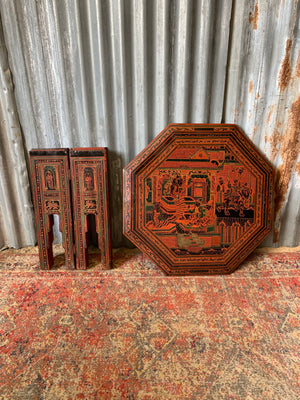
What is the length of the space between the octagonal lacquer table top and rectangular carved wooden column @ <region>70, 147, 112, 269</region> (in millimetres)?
173

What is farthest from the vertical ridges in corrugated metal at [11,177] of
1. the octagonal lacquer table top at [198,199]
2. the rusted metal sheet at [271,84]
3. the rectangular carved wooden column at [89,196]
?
the rusted metal sheet at [271,84]

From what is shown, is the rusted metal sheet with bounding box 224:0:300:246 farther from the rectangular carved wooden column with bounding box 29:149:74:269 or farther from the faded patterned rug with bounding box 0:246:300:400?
the rectangular carved wooden column with bounding box 29:149:74:269

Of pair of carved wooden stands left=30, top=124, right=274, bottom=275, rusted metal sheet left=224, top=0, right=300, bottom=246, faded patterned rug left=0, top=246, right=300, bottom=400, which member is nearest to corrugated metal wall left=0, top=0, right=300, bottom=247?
rusted metal sheet left=224, top=0, right=300, bottom=246

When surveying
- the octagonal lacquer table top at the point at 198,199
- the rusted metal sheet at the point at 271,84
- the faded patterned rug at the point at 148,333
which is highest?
the rusted metal sheet at the point at 271,84

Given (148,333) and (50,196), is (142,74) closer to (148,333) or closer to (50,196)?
(50,196)

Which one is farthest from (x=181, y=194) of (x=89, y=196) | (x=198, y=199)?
(x=89, y=196)

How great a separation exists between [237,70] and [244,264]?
4.87 feet

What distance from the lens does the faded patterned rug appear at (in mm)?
1255

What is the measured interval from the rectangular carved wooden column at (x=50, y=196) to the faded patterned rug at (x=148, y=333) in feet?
0.64

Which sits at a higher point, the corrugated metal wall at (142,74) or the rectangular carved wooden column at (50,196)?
the corrugated metal wall at (142,74)

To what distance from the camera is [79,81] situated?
1.97m

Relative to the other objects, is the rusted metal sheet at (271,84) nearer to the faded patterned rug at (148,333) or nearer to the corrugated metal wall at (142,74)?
the corrugated metal wall at (142,74)

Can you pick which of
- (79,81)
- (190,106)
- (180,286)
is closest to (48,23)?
(79,81)

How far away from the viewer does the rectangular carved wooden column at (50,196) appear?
6.51ft
